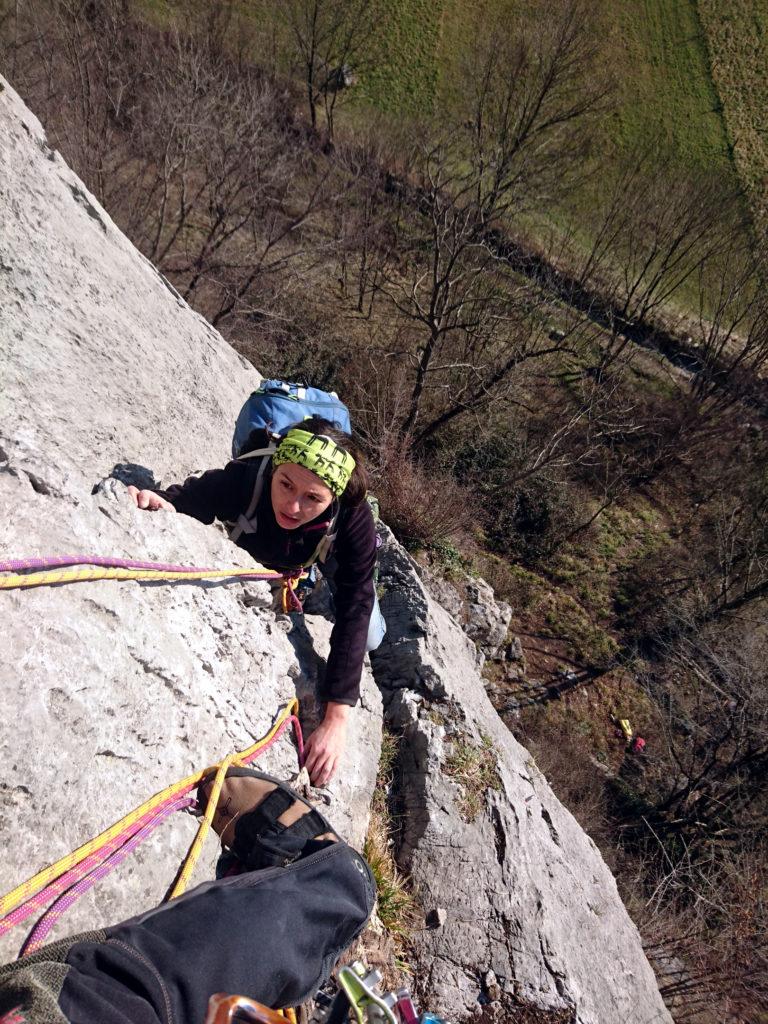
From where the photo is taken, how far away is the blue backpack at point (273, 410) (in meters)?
A: 3.11

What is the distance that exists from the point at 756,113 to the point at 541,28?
53.8 ft

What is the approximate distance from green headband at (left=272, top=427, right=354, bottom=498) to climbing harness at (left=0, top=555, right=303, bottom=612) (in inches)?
22.6

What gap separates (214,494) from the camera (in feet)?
9.34

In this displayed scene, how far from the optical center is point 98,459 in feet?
9.32

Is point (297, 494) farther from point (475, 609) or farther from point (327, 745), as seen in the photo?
point (475, 609)

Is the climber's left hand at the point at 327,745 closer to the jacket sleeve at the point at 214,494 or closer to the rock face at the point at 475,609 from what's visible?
the jacket sleeve at the point at 214,494

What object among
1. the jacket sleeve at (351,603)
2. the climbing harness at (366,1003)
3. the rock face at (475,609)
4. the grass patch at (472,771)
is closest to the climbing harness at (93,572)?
the jacket sleeve at (351,603)

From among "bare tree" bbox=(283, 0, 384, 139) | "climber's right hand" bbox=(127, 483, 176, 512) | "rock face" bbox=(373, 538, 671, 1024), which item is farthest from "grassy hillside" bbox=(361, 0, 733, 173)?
"climber's right hand" bbox=(127, 483, 176, 512)

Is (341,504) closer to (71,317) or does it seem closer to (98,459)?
(98,459)

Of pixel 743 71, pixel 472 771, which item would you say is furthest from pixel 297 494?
pixel 743 71

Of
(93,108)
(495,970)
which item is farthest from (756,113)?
(495,970)

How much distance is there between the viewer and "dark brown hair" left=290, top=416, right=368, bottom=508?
267 cm

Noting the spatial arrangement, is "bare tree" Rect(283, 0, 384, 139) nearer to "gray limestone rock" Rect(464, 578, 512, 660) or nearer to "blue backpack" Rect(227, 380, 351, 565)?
"gray limestone rock" Rect(464, 578, 512, 660)

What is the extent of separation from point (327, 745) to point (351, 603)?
2.13ft
